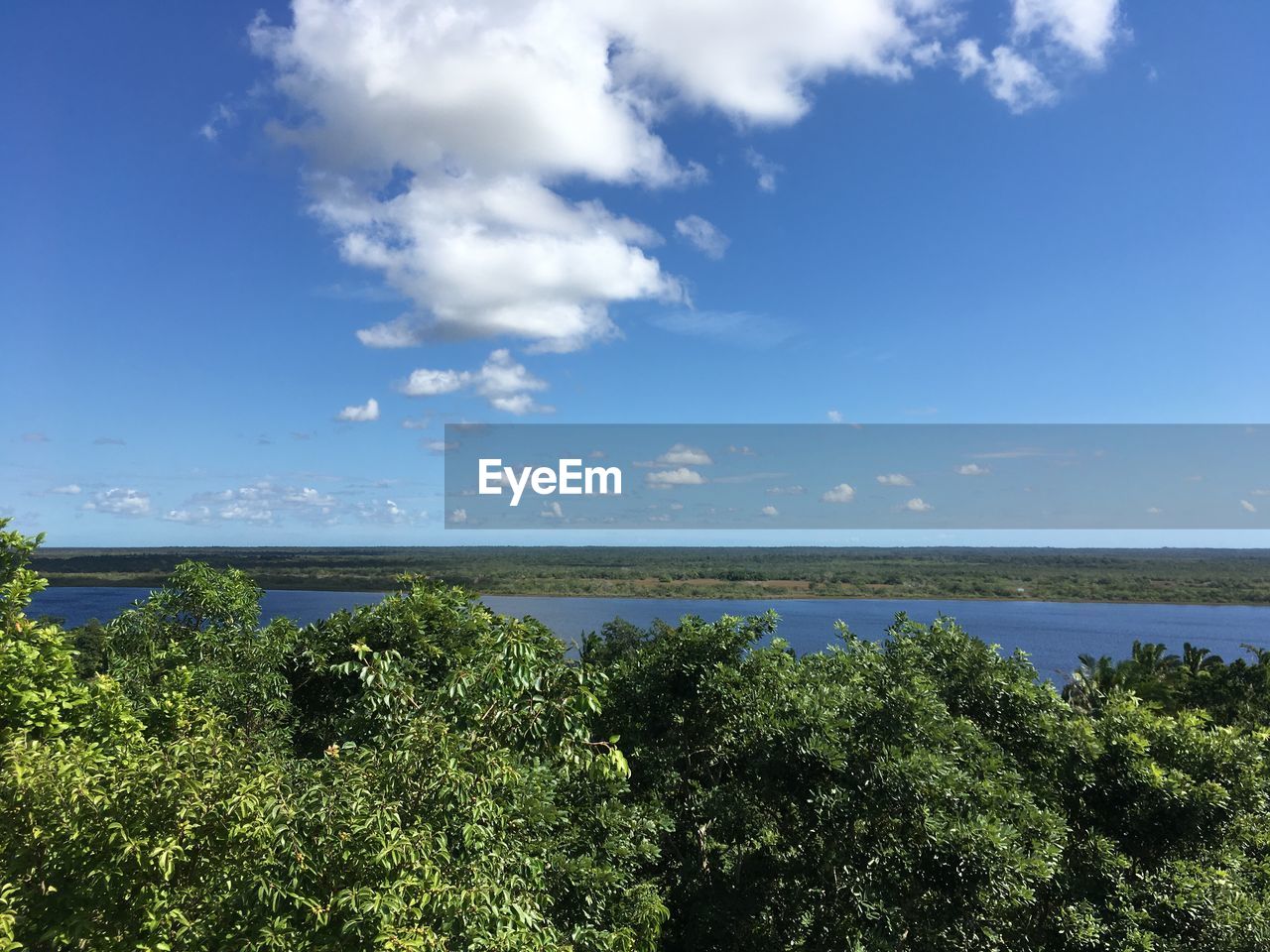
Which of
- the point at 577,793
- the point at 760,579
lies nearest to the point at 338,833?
the point at 577,793

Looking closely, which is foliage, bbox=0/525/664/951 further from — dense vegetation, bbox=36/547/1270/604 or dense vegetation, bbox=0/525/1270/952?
dense vegetation, bbox=36/547/1270/604

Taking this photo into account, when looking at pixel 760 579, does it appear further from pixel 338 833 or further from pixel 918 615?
pixel 338 833

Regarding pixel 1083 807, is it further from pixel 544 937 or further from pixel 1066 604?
pixel 1066 604

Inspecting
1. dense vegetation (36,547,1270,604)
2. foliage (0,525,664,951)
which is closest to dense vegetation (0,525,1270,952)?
foliage (0,525,664,951)

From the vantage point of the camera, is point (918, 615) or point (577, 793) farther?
point (918, 615)

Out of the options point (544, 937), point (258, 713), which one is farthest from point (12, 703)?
point (544, 937)
